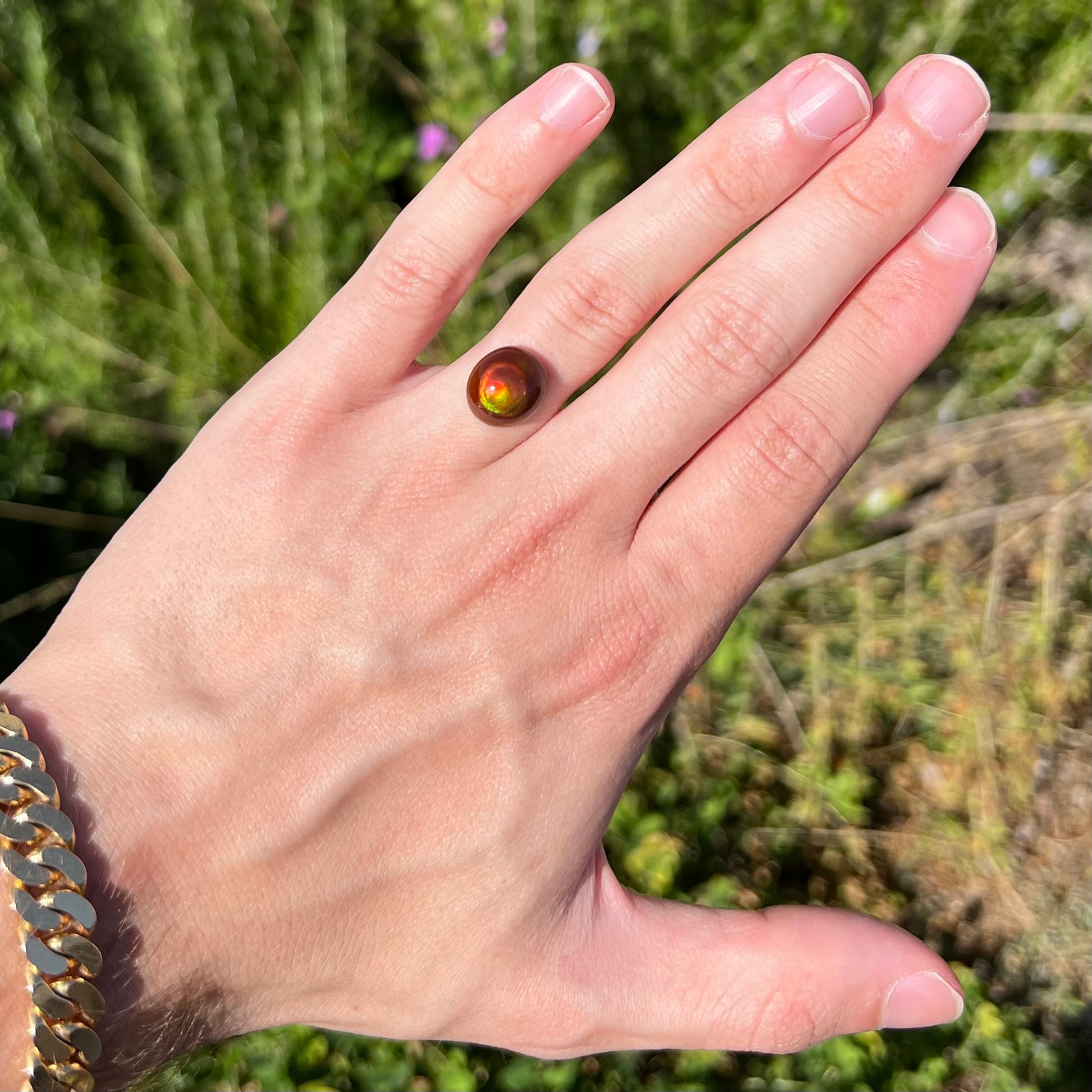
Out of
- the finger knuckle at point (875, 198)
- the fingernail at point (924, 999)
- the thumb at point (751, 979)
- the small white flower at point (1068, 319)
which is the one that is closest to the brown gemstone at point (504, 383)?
the finger knuckle at point (875, 198)

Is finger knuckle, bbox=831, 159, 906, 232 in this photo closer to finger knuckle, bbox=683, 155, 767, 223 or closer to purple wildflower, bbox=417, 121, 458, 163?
finger knuckle, bbox=683, 155, 767, 223

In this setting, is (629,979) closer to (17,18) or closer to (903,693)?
(903,693)

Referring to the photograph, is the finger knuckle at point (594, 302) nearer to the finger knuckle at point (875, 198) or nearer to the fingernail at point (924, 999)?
the finger knuckle at point (875, 198)

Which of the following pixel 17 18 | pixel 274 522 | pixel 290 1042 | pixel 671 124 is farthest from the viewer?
pixel 671 124

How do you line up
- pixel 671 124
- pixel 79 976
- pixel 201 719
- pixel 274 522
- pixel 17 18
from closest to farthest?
pixel 79 976 → pixel 201 719 → pixel 274 522 → pixel 17 18 → pixel 671 124

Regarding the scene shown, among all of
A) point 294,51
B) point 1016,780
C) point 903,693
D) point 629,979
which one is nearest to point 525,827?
point 629,979
